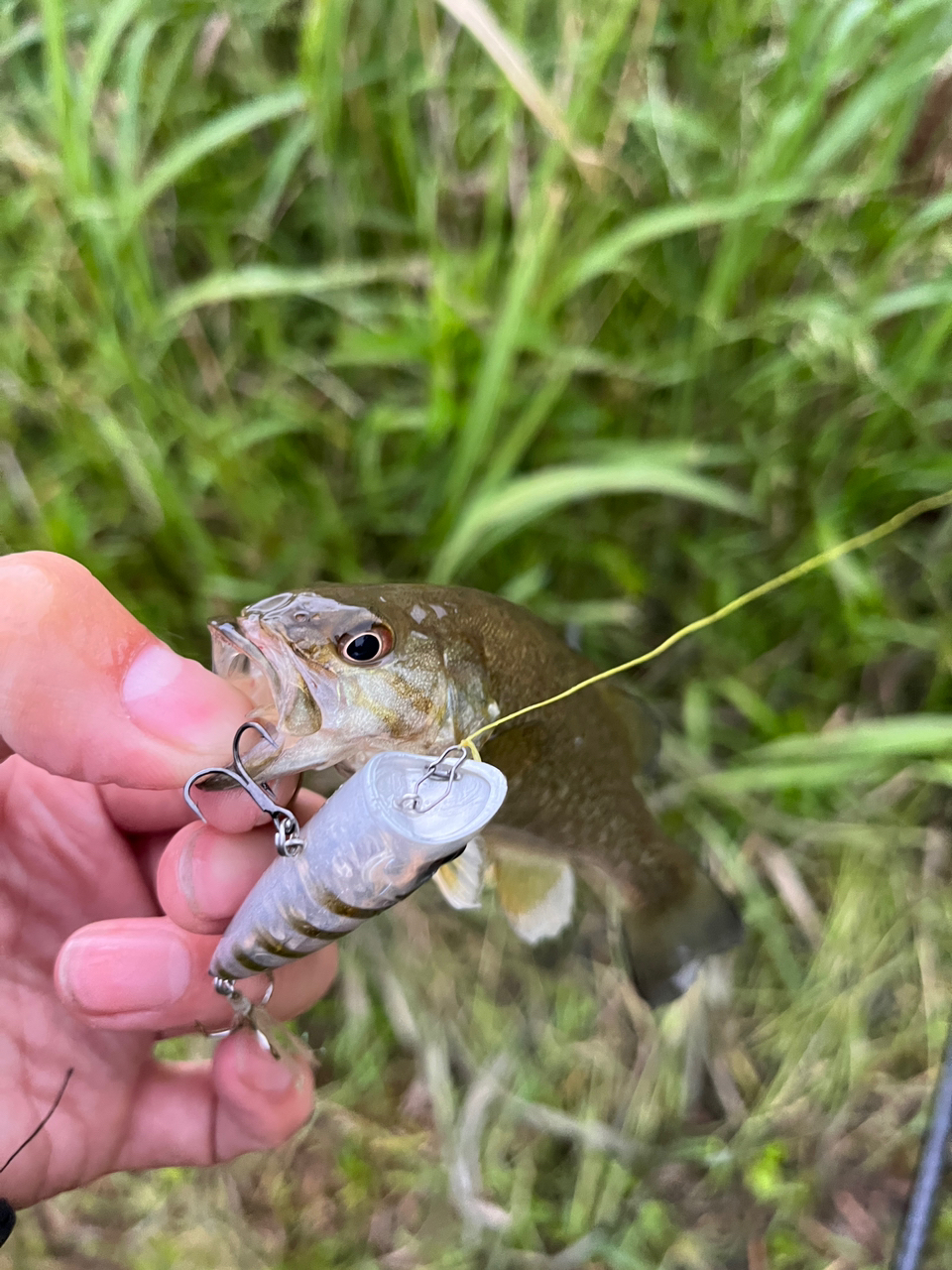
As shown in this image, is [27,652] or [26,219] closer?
[27,652]

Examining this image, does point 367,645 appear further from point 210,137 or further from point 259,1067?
point 210,137

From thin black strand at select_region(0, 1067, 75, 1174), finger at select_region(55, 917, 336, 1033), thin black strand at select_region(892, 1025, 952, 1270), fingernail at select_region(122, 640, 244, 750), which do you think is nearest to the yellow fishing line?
fingernail at select_region(122, 640, 244, 750)

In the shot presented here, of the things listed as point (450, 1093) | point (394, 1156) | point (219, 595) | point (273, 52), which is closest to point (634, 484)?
point (219, 595)

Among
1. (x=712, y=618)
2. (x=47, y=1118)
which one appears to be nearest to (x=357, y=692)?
(x=712, y=618)

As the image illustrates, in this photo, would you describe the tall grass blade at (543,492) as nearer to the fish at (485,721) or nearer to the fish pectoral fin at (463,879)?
the fish at (485,721)

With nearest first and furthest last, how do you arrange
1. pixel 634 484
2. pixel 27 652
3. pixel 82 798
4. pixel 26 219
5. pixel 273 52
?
pixel 27 652, pixel 82 798, pixel 634 484, pixel 26 219, pixel 273 52

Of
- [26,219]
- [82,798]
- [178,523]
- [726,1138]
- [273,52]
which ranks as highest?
[273,52]

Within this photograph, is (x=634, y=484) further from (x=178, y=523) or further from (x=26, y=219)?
(x=26, y=219)
